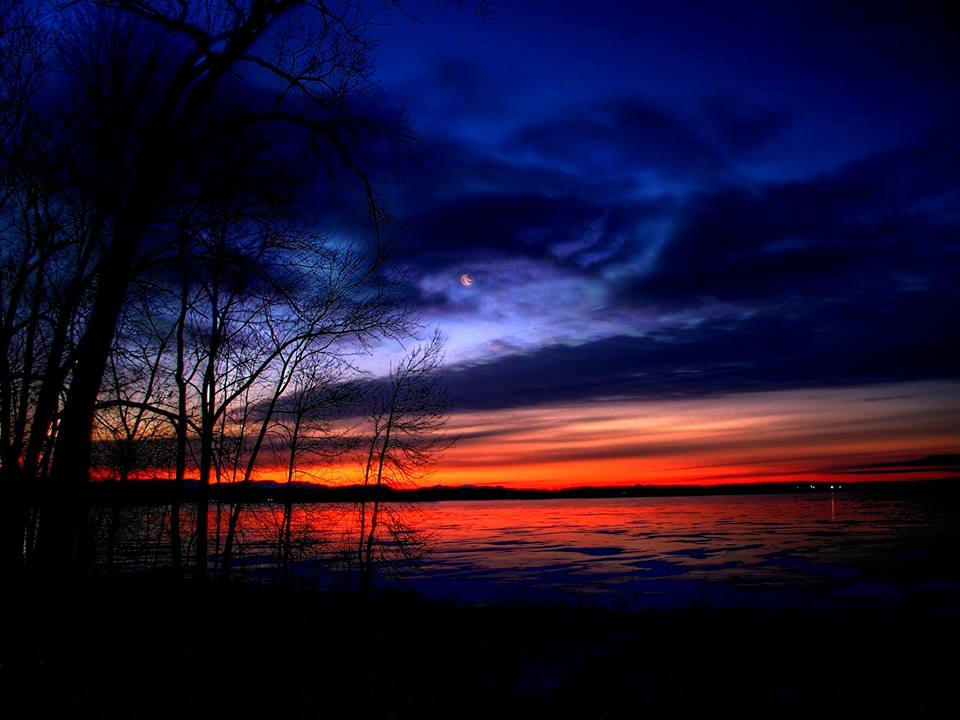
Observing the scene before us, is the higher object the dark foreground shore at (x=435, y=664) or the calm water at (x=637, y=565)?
the dark foreground shore at (x=435, y=664)

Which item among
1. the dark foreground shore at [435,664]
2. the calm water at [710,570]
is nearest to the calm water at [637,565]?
the calm water at [710,570]

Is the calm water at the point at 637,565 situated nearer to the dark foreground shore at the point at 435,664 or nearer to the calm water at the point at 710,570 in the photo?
the calm water at the point at 710,570

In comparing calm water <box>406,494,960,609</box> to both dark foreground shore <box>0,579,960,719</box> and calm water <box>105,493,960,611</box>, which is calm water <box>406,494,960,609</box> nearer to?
calm water <box>105,493,960,611</box>

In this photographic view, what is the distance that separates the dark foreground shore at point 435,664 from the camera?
21.9 ft

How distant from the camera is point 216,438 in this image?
1644 cm

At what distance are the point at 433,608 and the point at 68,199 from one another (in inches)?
424

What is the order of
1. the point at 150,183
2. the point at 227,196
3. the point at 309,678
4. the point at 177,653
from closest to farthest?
1. the point at 309,678
2. the point at 177,653
3. the point at 150,183
4. the point at 227,196

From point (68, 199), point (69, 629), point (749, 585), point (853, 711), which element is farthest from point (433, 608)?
point (749, 585)

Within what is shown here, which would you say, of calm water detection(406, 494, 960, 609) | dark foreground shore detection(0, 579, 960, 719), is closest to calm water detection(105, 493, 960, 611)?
calm water detection(406, 494, 960, 609)

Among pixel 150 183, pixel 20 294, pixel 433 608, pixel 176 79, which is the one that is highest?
pixel 176 79

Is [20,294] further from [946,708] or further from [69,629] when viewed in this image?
[946,708]

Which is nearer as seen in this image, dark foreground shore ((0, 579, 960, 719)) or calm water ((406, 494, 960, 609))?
dark foreground shore ((0, 579, 960, 719))

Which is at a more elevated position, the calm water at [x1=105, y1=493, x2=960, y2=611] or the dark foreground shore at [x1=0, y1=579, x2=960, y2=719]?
the dark foreground shore at [x1=0, y1=579, x2=960, y2=719]

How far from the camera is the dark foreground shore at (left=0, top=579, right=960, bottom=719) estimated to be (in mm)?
6672
